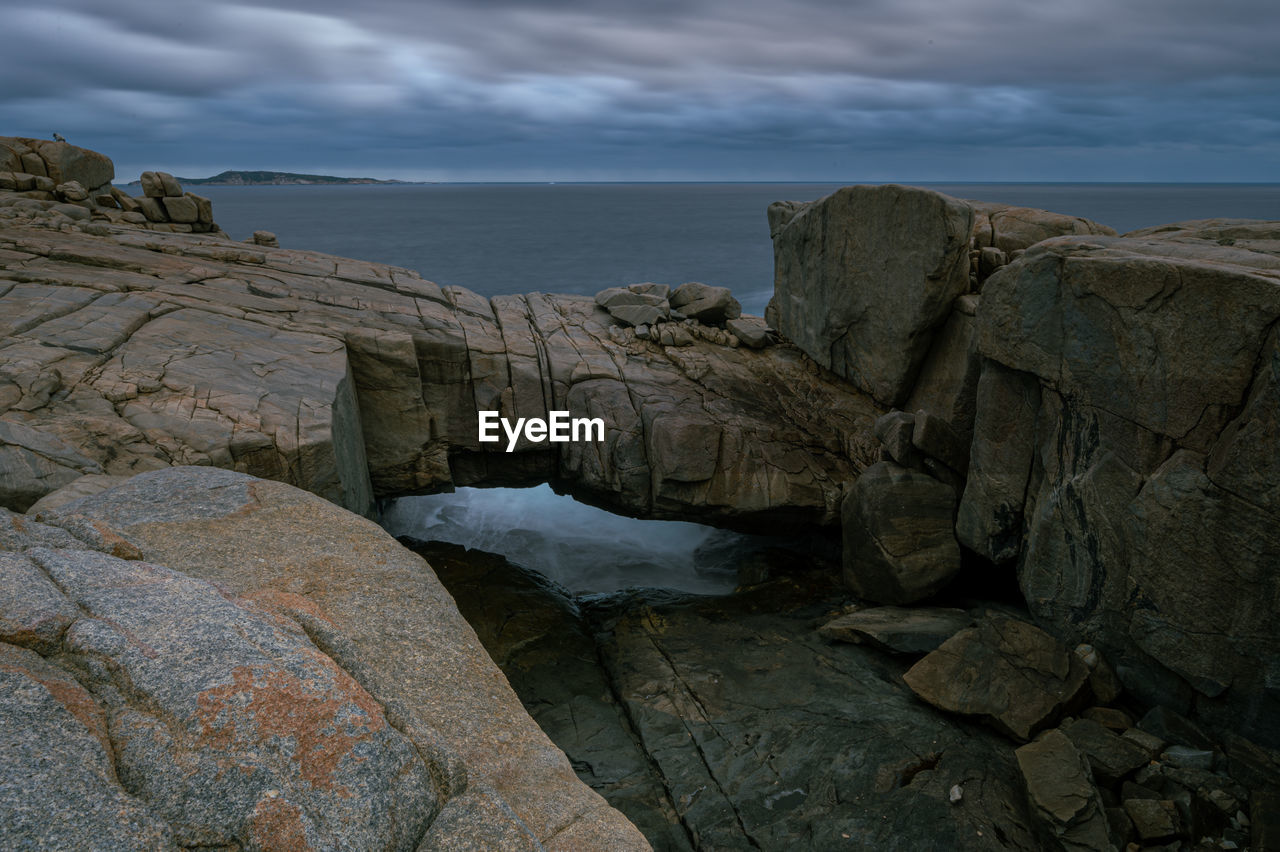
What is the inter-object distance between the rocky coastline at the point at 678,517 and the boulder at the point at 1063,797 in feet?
0.12

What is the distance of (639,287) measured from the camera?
20031mm

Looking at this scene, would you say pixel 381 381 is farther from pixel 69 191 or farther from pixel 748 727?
pixel 69 191

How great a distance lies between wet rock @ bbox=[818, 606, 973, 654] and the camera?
10750 millimetres

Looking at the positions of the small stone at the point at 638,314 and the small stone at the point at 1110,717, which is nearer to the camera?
the small stone at the point at 1110,717

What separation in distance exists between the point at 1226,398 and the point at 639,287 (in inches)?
547

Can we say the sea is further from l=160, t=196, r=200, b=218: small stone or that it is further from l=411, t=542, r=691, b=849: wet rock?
l=160, t=196, r=200, b=218: small stone

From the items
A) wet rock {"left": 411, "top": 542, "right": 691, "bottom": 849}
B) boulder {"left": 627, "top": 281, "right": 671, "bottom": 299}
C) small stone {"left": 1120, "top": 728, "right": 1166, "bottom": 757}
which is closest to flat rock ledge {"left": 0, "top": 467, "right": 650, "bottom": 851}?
wet rock {"left": 411, "top": 542, "right": 691, "bottom": 849}

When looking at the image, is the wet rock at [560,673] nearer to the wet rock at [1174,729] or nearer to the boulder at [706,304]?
the wet rock at [1174,729]

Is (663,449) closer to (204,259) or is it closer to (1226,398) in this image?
(1226,398)

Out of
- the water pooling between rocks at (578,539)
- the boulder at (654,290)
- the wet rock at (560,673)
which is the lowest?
the water pooling between rocks at (578,539)

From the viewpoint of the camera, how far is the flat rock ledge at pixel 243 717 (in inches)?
128

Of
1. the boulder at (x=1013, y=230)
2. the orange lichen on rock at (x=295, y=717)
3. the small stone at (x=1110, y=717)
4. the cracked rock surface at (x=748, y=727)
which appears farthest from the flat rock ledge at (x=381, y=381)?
the orange lichen on rock at (x=295, y=717)

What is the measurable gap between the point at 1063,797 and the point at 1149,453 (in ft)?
12.9

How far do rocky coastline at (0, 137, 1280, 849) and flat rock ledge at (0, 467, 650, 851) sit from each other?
2 cm
